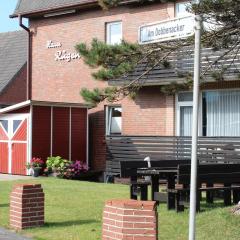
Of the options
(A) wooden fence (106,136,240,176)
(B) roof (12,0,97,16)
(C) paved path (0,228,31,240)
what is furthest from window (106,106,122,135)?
(C) paved path (0,228,31,240)

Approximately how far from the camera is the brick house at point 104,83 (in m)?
20.1

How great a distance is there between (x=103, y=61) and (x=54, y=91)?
45.9 feet

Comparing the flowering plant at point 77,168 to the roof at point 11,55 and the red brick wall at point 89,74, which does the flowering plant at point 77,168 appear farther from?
the roof at point 11,55

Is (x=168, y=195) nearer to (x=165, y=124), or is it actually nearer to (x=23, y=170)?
(x=165, y=124)

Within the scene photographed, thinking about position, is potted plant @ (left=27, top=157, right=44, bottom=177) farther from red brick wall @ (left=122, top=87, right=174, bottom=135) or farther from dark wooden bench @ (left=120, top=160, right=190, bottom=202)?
dark wooden bench @ (left=120, top=160, right=190, bottom=202)

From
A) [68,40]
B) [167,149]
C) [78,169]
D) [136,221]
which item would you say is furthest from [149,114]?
[136,221]

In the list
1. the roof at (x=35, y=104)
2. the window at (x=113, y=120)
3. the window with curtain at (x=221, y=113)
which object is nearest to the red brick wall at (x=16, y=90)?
the roof at (x=35, y=104)

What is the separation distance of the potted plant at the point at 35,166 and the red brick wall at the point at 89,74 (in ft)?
9.11

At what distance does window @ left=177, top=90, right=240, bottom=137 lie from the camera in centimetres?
1956

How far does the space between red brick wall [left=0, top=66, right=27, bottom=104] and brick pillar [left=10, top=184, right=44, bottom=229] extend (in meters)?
Result: 20.9

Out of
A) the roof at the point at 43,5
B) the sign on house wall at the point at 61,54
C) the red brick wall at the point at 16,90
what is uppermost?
the roof at the point at 43,5

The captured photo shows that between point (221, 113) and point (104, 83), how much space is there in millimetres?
4785

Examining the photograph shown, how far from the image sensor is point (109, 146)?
21891mm

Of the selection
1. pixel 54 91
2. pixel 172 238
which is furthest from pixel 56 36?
pixel 172 238
